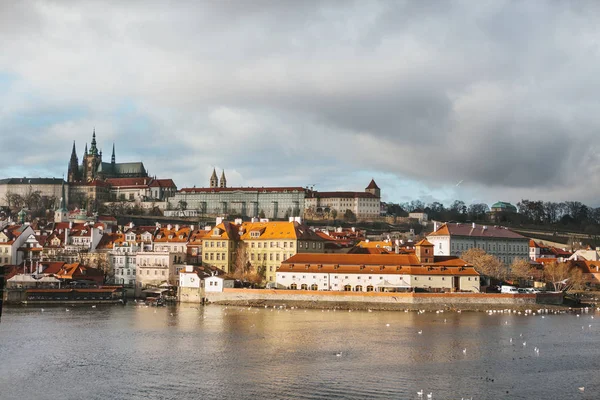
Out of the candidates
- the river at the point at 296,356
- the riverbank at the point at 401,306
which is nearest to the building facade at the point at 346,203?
the riverbank at the point at 401,306

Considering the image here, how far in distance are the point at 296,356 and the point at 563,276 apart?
4809 centimetres

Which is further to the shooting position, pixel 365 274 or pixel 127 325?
pixel 365 274

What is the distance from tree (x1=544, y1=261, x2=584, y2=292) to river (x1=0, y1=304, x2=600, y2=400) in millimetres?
20398

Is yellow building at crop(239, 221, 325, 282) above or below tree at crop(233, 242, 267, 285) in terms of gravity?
above

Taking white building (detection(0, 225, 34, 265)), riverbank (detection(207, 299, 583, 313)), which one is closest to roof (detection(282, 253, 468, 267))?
riverbank (detection(207, 299, 583, 313))

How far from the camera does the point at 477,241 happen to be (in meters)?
94.3

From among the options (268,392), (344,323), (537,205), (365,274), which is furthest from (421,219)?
(268,392)

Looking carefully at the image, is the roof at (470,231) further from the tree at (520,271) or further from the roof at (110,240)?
the roof at (110,240)

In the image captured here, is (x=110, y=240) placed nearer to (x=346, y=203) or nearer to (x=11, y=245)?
(x=11, y=245)

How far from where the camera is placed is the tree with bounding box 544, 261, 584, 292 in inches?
3046

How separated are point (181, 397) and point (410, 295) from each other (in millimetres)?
34590

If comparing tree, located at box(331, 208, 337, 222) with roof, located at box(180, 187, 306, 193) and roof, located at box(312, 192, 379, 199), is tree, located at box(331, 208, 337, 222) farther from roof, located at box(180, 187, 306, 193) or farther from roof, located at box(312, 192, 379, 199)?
roof, located at box(180, 187, 306, 193)

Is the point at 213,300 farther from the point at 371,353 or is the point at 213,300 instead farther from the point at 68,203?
the point at 68,203

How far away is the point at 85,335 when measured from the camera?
46.4 m
